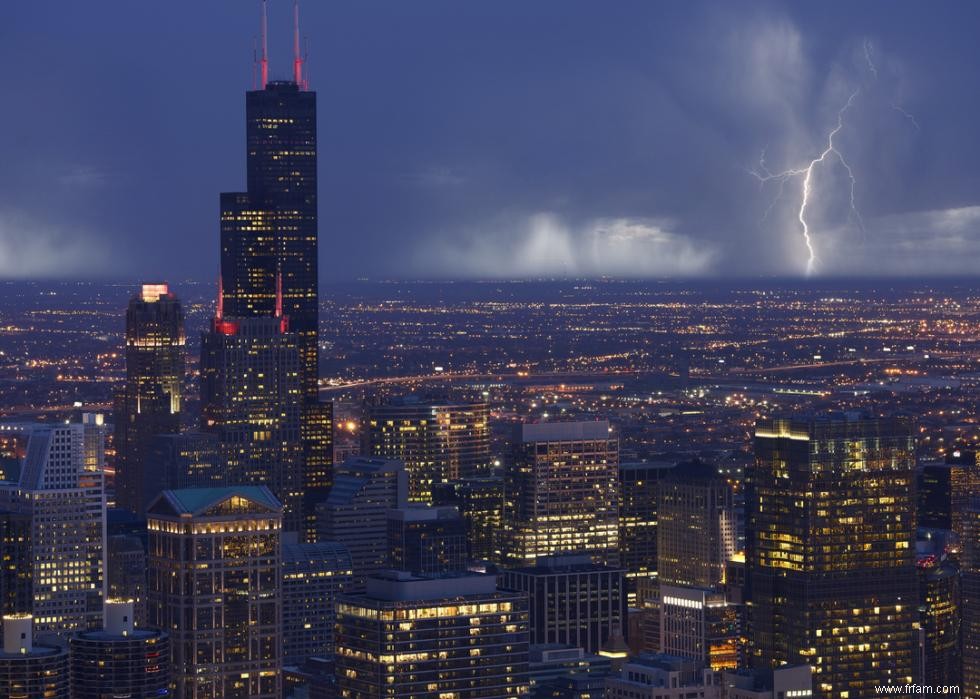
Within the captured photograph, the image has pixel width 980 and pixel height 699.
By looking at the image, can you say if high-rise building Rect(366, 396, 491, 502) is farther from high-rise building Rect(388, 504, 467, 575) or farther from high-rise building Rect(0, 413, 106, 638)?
high-rise building Rect(0, 413, 106, 638)

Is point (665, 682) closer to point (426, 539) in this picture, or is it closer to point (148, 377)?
point (426, 539)

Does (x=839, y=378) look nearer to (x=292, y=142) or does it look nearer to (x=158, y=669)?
(x=292, y=142)

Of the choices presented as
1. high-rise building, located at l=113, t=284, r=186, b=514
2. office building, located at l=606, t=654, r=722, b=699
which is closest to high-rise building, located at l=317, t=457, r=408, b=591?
high-rise building, located at l=113, t=284, r=186, b=514

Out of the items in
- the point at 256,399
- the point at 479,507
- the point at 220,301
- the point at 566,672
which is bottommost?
the point at 566,672

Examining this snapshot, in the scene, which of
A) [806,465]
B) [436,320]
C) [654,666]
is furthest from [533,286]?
[654,666]

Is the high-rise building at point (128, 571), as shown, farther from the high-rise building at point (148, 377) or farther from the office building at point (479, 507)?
the office building at point (479, 507)

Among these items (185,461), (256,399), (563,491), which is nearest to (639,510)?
(563,491)
